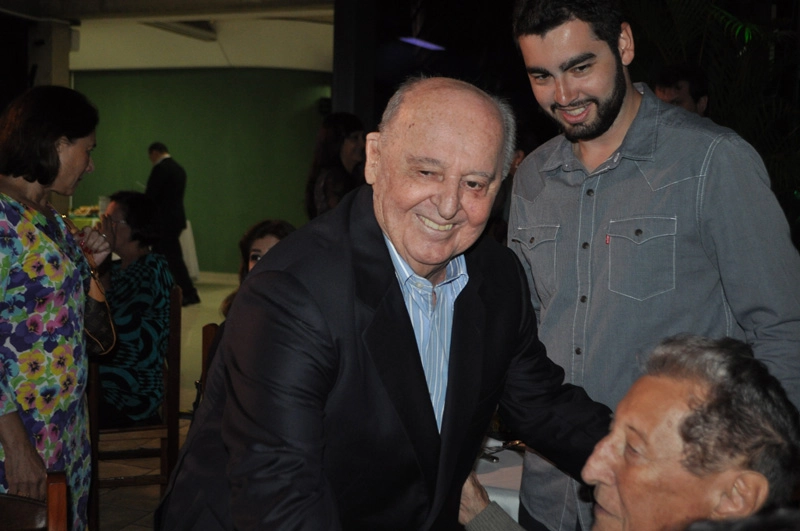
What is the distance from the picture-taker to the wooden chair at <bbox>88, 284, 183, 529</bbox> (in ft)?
11.7

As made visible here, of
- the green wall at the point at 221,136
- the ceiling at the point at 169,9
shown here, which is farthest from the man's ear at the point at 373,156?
the green wall at the point at 221,136

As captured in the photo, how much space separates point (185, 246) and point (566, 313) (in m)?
11.5

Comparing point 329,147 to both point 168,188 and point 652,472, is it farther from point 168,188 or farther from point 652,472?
point 168,188

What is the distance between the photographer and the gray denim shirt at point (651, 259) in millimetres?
1684

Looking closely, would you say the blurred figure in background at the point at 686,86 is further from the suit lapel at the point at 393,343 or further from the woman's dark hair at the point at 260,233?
the suit lapel at the point at 393,343

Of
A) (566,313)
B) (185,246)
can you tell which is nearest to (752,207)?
(566,313)

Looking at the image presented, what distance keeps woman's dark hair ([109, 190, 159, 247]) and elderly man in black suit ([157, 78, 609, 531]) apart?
3193 millimetres

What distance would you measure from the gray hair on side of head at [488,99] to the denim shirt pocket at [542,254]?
460 millimetres

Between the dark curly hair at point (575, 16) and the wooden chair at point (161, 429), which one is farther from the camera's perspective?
the wooden chair at point (161, 429)

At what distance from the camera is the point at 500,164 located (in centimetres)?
146

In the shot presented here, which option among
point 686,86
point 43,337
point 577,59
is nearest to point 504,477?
point 577,59

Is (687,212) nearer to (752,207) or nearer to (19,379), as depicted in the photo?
(752,207)

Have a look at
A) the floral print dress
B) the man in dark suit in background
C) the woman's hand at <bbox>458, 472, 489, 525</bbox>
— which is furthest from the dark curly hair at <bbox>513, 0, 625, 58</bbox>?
the man in dark suit in background

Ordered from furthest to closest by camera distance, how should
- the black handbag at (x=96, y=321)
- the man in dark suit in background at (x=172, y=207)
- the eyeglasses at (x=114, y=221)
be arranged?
the man in dark suit in background at (x=172, y=207), the eyeglasses at (x=114, y=221), the black handbag at (x=96, y=321)
